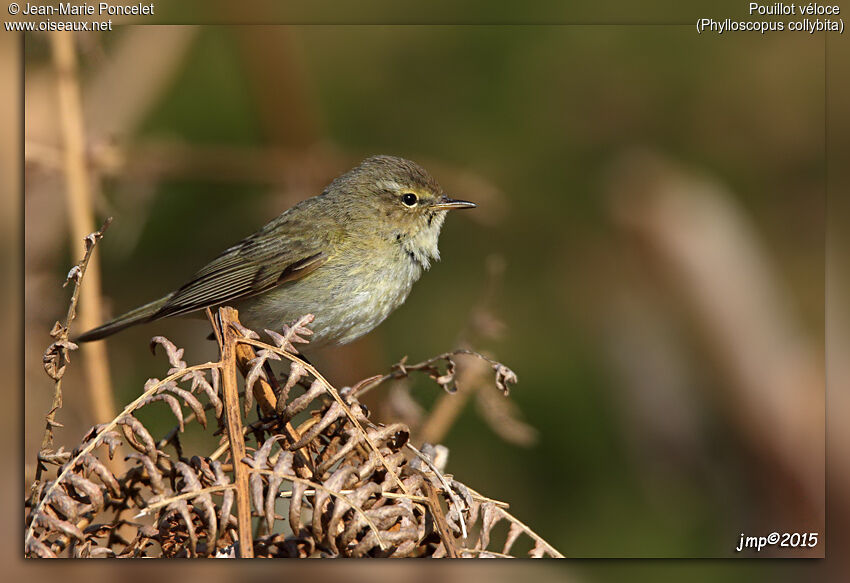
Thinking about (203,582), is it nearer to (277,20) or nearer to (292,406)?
(292,406)

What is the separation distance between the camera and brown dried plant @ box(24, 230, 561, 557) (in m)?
1.90

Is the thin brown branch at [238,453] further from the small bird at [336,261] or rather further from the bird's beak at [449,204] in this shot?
the bird's beak at [449,204]

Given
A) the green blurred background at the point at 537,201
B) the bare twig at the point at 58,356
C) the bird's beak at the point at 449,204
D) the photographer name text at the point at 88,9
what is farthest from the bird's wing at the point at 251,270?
the bare twig at the point at 58,356

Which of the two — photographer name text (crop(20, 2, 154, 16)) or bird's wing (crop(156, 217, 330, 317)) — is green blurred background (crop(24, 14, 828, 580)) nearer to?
photographer name text (crop(20, 2, 154, 16))

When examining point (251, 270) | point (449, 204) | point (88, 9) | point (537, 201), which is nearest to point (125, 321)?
point (251, 270)

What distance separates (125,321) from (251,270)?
53 cm

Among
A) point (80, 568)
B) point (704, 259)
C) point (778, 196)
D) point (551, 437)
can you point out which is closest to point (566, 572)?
point (80, 568)

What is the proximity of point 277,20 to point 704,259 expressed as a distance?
1.92 metres

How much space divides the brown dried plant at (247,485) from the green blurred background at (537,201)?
96cm

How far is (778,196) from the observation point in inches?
192

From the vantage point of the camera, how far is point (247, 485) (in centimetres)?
190

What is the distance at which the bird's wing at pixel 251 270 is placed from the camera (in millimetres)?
3548

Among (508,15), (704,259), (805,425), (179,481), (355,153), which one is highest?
(508,15)

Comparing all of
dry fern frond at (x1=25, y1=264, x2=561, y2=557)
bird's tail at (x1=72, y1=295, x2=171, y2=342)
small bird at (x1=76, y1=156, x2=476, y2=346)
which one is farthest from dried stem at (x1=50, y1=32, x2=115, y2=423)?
dry fern frond at (x1=25, y1=264, x2=561, y2=557)
